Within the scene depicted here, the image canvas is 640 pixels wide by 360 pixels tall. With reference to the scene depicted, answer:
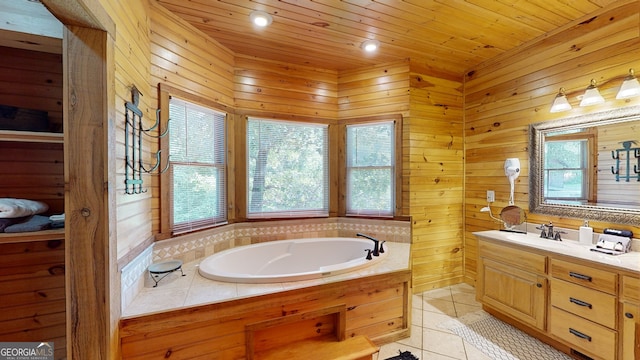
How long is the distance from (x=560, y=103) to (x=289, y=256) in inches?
115

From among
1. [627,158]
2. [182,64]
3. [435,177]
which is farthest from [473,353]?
[182,64]

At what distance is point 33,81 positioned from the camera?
1.54m

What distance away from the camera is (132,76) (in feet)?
5.41

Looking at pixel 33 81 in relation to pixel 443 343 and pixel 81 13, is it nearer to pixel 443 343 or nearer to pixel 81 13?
pixel 81 13

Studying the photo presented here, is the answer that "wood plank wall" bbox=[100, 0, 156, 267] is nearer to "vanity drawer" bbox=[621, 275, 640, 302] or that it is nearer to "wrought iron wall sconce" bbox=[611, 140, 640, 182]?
"vanity drawer" bbox=[621, 275, 640, 302]

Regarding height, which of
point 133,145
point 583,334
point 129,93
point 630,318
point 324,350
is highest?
point 129,93

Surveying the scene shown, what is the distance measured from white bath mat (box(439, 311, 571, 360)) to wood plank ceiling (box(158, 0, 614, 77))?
2.74m

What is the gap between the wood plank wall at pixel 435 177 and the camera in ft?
9.76

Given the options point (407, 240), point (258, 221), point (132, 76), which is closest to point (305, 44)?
point (132, 76)

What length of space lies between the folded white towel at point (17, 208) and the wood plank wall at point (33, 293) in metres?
0.24

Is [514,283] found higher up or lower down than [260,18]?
lower down

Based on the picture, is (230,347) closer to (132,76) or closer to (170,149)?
(170,149)

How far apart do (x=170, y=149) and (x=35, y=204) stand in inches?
35.2

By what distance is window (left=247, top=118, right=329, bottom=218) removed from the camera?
2838mm
